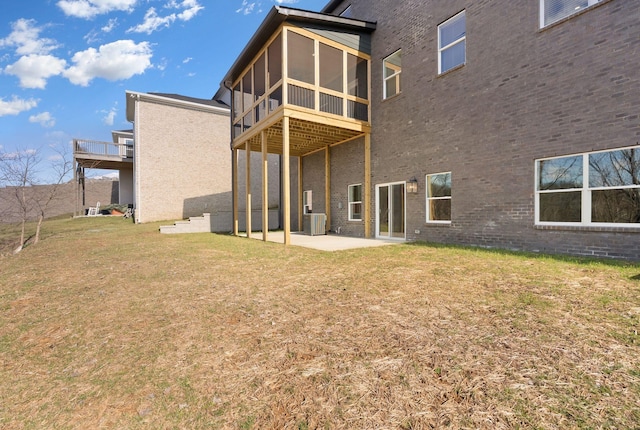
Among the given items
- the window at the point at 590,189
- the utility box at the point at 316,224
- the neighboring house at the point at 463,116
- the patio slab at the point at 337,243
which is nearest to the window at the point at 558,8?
the neighboring house at the point at 463,116

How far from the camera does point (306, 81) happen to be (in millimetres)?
11227

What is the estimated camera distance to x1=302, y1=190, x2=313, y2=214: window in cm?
1492

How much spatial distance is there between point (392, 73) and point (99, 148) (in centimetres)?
2173

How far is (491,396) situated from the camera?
6.42 ft

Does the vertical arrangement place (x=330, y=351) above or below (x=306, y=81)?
below

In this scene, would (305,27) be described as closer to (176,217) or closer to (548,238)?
(548,238)

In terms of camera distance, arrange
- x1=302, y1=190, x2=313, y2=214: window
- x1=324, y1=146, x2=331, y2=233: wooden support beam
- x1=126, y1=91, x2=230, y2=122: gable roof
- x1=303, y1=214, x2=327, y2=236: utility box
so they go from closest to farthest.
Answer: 1. x1=303, y1=214, x2=327, y2=236: utility box
2. x1=324, y1=146, x2=331, y2=233: wooden support beam
3. x1=302, y1=190, x2=313, y2=214: window
4. x1=126, y1=91, x2=230, y2=122: gable roof

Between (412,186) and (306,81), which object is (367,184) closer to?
(412,186)

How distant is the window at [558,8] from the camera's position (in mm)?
6426

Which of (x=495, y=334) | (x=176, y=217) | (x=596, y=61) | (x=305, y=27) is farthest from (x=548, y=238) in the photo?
(x=176, y=217)

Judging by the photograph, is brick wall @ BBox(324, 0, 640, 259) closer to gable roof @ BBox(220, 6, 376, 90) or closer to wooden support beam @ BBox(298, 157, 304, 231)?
gable roof @ BBox(220, 6, 376, 90)

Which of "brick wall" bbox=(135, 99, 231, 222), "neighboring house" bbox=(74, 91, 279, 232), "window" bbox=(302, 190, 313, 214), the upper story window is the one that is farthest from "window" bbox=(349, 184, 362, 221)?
"brick wall" bbox=(135, 99, 231, 222)

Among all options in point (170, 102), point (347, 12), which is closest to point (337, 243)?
point (347, 12)

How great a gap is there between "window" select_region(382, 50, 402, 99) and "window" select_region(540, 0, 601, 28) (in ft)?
14.0
